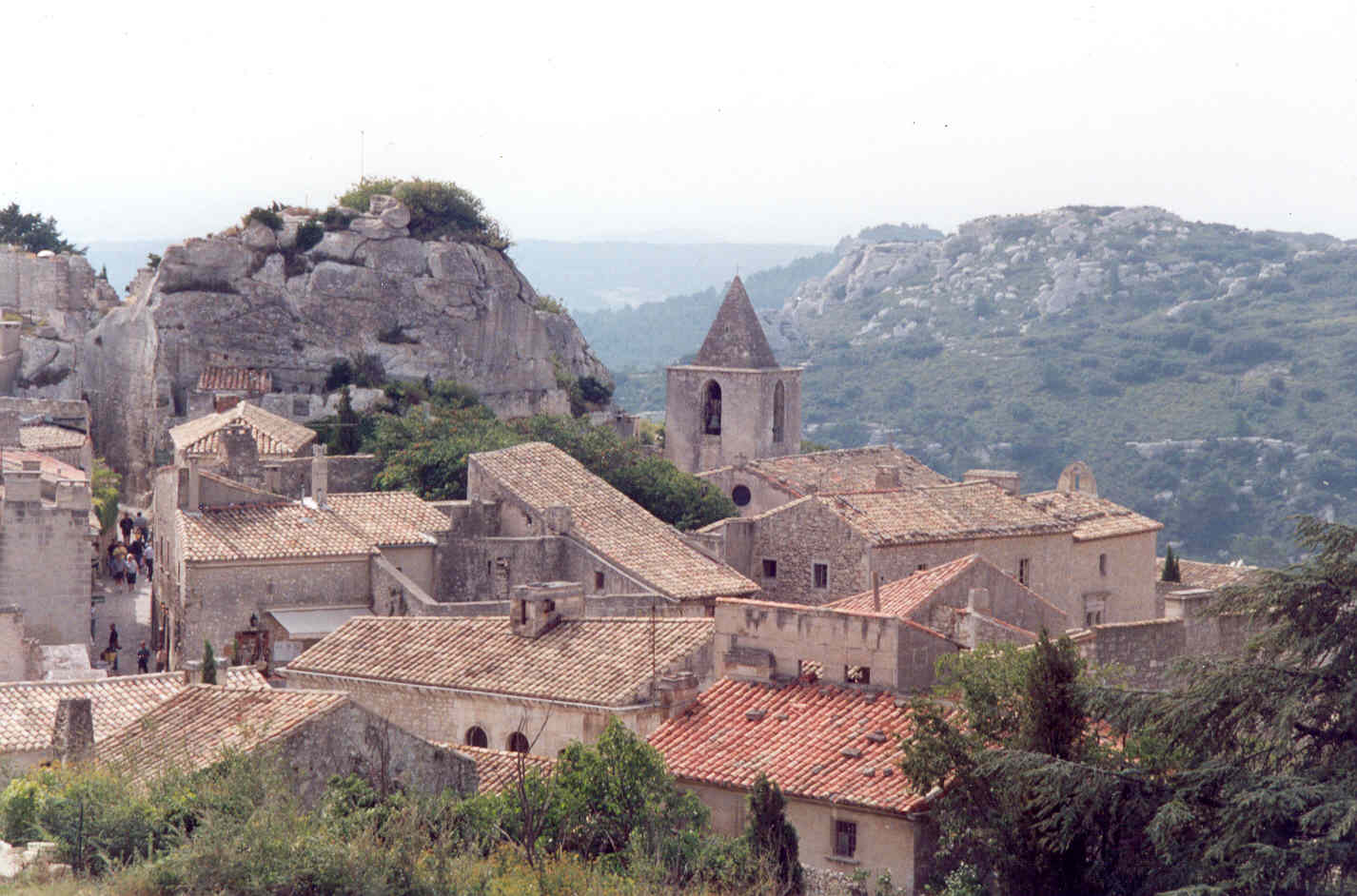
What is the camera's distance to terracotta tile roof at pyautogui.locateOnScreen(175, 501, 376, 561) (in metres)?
34.3

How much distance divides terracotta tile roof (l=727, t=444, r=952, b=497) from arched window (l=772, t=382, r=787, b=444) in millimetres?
8693

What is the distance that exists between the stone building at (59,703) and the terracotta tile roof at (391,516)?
904 centimetres

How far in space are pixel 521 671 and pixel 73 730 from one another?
641 centimetres

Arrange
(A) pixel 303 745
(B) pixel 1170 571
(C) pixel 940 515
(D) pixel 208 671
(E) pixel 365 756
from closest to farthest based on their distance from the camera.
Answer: (A) pixel 303 745 → (E) pixel 365 756 → (D) pixel 208 671 → (C) pixel 940 515 → (B) pixel 1170 571

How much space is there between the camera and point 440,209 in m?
58.0

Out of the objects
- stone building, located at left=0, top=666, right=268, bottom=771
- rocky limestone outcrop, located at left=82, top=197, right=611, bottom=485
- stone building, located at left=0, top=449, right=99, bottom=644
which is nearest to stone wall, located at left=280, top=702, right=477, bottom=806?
stone building, located at left=0, top=666, right=268, bottom=771

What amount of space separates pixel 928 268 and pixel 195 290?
12268cm

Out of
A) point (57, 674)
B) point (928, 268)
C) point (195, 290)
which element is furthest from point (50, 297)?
point (928, 268)

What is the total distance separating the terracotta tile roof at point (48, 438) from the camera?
151ft

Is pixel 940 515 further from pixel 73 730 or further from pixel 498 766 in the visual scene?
pixel 73 730

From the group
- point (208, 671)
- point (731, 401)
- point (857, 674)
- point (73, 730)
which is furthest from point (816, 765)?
point (731, 401)

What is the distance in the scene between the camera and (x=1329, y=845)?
19641 millimetres

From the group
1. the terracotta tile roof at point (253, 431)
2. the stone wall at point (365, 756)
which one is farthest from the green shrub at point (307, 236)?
the stone wall at point (365, 756)

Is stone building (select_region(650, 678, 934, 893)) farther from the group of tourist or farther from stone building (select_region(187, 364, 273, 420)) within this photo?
stone building (select_region(187, 364, 273, 420))
